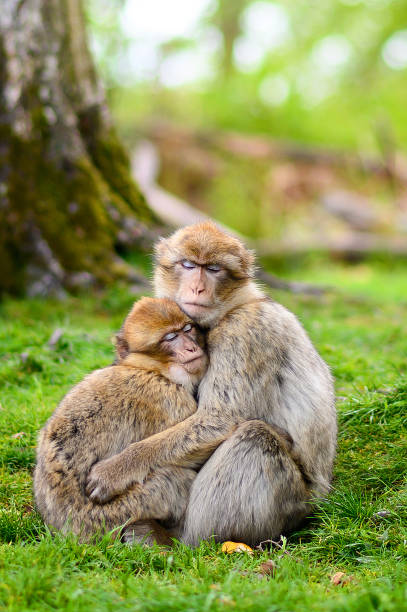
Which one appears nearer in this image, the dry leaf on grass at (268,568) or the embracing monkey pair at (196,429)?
the dry leaf on grass at (268,568)

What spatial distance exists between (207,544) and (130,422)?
2.33 feet

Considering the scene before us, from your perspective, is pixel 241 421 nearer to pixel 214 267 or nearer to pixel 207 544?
pixel 207 544

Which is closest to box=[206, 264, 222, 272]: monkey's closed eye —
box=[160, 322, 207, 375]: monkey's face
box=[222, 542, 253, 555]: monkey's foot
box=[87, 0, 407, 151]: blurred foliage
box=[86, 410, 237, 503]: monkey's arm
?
box=[160, 322, 207, 375]: monkey's face

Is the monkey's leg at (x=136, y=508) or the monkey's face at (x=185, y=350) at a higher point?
the monkey's face at (x=185, y=350)

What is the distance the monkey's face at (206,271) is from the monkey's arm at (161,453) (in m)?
0.62

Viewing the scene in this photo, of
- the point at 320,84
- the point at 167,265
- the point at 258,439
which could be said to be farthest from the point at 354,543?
the point at 320,84

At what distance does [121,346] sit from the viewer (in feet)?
13.0

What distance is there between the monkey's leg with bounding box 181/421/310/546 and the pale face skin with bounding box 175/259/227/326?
69cm

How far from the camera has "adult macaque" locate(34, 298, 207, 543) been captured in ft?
11.4

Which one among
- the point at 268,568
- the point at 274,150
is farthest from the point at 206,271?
the point at 274,150

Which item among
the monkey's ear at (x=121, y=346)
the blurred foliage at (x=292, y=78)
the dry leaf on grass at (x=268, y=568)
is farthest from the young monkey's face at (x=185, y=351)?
the blurred foliage at (x=292, y=78)

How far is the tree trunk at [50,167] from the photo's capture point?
21.8 feet

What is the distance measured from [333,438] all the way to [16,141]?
440cm

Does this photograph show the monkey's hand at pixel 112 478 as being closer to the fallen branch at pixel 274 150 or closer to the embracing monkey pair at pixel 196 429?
the embracing monkey pair at pixel 196 429
